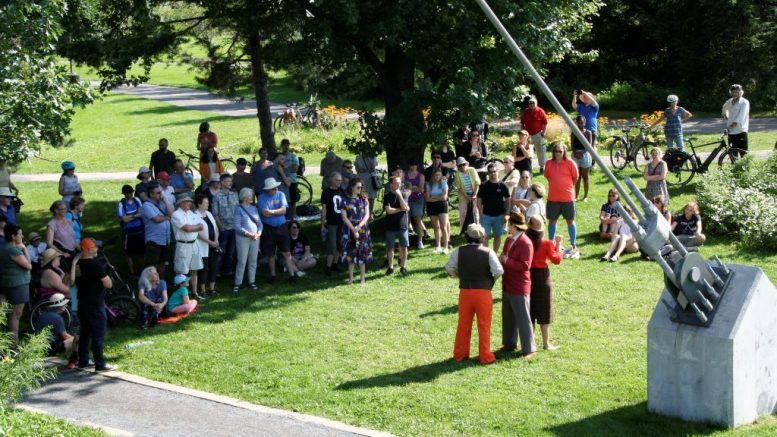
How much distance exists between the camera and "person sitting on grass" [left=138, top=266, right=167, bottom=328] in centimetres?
1377

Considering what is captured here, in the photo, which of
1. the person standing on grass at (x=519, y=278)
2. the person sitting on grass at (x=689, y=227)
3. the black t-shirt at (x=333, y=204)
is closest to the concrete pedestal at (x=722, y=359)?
the person standing on grass at (x=519, y=278)

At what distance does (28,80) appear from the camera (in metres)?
12.1

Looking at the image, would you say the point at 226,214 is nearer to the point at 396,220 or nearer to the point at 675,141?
the point at 396,220

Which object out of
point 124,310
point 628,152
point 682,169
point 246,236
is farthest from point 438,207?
point 628,152

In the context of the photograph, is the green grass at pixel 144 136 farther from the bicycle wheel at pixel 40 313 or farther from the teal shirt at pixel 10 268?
the teal shirt at pixel 10 268

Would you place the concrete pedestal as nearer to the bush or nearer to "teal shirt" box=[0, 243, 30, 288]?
the bush

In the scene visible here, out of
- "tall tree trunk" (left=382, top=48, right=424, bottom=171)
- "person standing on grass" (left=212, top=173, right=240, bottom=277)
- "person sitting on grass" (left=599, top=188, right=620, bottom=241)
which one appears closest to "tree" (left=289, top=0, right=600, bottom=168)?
"tall tree trunk" (left=382, top=48, right=424, bottom=171)

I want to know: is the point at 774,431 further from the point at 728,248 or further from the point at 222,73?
the point at 222,73

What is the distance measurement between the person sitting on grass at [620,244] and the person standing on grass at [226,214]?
5818 millimetres

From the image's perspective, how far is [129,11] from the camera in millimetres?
18297

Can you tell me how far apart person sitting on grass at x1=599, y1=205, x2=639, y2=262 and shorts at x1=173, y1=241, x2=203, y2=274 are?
20.4ft

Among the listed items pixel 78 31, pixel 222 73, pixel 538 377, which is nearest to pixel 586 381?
pixel 538 377

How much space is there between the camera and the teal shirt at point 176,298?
14.1m

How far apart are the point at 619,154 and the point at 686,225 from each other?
6.41 m
